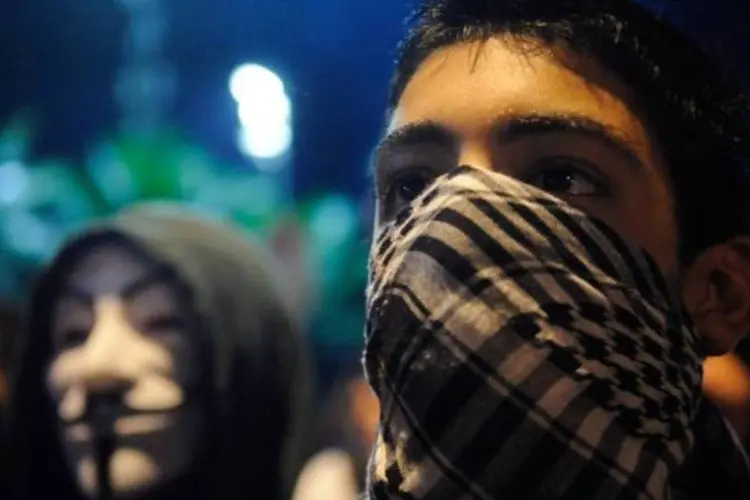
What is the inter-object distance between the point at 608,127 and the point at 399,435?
27 cm

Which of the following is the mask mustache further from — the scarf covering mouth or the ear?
the ear

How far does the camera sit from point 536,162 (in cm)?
73

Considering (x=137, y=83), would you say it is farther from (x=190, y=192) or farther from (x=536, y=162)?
(x=536, y=162)

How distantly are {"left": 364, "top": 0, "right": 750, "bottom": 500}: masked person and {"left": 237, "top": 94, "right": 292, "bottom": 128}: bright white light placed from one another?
265 millimetres

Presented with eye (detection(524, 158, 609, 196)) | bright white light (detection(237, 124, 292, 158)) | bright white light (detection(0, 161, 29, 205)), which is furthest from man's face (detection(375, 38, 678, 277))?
bright white light (detection(0, 161, 29, 205))

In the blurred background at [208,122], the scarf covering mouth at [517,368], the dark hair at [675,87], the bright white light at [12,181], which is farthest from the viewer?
the bright white light at [12,181]

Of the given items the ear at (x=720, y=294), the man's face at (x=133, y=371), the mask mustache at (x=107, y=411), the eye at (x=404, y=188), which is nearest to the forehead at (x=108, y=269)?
the man's face at (x=133, y=371)

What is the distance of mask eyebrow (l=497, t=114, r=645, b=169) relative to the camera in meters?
0.73

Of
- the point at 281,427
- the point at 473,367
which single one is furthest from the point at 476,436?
the point at 281,427

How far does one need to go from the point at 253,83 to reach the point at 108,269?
0.86 feet

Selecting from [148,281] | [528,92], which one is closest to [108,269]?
[148,281]

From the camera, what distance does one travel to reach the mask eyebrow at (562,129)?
2.39 ft

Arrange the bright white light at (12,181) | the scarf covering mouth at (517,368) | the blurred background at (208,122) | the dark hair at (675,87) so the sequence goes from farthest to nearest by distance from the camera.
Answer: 1. the bright white light at (12,181)
2. the blurred background at (208,122)
3. the dark hair at (675,87)
4. the scarf covering mouth at (517,368)

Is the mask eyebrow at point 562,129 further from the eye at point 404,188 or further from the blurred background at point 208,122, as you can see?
the blurred background at point 208,122
